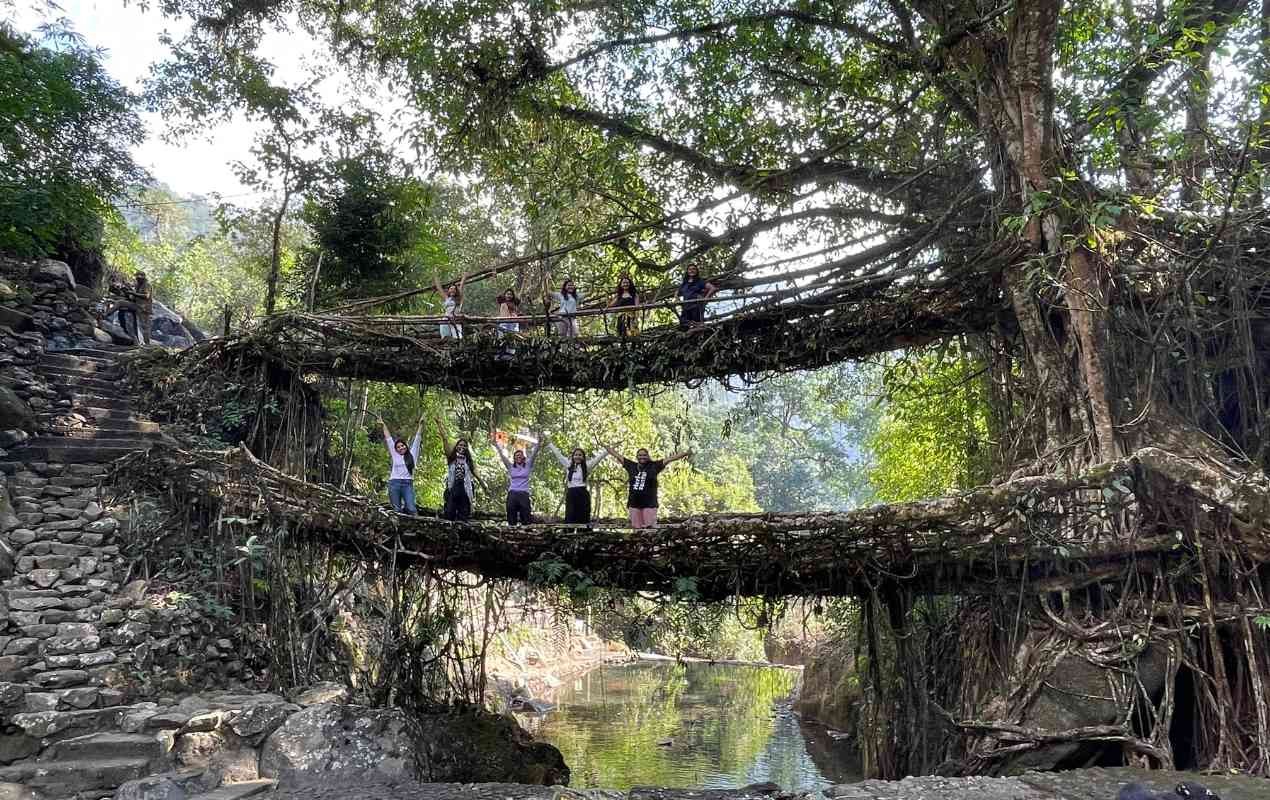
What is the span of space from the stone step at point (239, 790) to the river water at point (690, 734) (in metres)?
4.00

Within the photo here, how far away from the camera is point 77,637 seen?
649cm

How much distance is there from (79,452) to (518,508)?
517 cm

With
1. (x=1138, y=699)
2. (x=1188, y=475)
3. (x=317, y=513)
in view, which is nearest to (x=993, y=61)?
(x=1188, y=475)

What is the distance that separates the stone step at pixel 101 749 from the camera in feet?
18.0

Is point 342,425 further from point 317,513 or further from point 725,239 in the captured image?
point 725,239

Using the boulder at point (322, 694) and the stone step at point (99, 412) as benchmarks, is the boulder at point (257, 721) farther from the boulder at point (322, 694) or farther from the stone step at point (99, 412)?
the stone step at point (99, 412)

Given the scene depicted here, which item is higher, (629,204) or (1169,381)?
(629,204)

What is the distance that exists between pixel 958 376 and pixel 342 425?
28.6 ft

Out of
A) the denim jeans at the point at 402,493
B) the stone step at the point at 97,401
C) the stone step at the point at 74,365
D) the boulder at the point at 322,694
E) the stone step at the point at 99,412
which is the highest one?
the stone step at the point at 74,365

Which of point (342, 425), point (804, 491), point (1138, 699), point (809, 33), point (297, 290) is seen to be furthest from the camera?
point (804, 491)

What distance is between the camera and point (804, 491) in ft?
139

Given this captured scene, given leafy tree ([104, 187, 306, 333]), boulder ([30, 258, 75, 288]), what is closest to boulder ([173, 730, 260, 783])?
boulder ([30, 258, 75, 288])

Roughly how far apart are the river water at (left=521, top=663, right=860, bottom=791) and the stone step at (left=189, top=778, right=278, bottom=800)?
400cm

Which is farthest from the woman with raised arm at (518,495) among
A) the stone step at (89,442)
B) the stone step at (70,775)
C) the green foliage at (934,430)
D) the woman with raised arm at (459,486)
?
the green foliage at (934,430)
